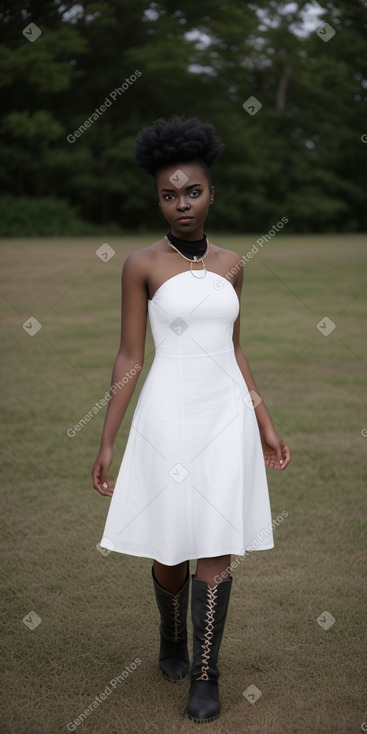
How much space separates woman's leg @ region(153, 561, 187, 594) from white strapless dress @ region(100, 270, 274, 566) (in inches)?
8.6

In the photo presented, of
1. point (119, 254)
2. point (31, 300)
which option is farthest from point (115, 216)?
point (31, 300)

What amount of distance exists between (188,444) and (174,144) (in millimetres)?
958

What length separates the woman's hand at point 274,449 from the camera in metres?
2.81

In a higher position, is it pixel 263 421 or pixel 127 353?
pixel 127 353

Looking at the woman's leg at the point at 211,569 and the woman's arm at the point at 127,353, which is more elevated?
the woman's arm at the point at 127,353

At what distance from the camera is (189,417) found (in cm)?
250

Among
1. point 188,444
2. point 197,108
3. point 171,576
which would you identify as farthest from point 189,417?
point 197,108

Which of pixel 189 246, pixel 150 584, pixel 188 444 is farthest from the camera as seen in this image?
pixel 150 584

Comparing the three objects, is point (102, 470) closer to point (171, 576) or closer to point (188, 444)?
point (188, 444)

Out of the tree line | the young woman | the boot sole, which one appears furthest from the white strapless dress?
the tree line

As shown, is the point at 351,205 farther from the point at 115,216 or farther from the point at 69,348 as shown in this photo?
the point at 69,348

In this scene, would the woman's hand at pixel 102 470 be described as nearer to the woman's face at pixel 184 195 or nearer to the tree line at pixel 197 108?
the woman's face at pixel 184 195

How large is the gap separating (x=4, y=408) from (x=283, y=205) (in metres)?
24.4

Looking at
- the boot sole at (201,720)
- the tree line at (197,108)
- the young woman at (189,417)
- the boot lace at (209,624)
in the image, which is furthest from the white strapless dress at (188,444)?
the tree line at (197,108)
